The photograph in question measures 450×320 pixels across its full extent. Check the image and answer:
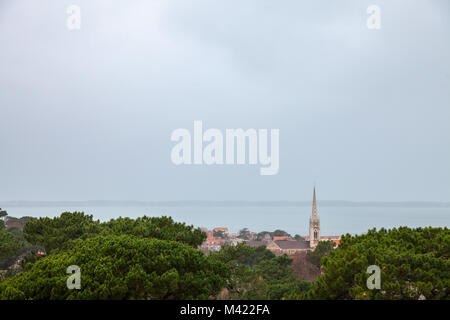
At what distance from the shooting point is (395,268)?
941cm

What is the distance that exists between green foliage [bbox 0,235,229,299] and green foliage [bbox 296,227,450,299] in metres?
2.88

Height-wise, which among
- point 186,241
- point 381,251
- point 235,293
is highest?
point 381,251

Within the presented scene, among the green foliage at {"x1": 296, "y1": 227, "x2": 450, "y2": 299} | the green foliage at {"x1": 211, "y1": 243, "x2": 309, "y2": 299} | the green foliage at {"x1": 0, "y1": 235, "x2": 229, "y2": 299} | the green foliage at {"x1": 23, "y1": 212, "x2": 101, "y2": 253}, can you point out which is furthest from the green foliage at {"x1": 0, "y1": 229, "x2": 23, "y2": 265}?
the green foliage at {"x1": 296, "y1": 227, "x2": 450, "y2": 299}

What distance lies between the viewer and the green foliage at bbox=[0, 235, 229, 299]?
9.53 meters

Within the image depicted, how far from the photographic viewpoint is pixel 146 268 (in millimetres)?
10414

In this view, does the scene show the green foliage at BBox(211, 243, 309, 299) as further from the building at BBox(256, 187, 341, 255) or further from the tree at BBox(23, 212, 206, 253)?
the building at BBox(256, 187, 341, 255)

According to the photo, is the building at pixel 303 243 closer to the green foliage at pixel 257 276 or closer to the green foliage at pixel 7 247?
the green foliage at pixel 257 276

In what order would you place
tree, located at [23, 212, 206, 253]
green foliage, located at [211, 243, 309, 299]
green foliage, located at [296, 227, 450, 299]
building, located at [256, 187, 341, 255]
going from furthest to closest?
1. building, located at [256, 187, 341, 255]
2. tree, located at [23, 212, 206, 253]
3. green foliage, located at [211, 243, 309, 299]
4. green foliage, located at [296, 227, 450, 299]

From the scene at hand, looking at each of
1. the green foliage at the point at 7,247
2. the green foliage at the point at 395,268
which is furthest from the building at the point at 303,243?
the green foliage at the point at 395,268

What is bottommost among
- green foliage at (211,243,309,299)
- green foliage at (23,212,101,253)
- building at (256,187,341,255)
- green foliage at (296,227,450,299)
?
building at (256,187,341,255)

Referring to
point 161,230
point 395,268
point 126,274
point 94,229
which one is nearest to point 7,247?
point 94,229
